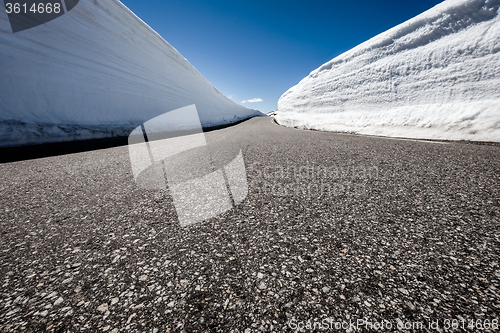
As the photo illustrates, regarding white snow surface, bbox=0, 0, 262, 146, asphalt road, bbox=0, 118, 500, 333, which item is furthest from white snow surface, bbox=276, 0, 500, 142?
white snow surface, bbox=0, 0, 262, 146

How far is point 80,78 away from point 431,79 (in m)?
13.9

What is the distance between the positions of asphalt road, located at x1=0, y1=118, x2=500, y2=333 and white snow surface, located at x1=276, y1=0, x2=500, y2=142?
4547 millimetres

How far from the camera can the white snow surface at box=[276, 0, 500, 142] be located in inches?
204

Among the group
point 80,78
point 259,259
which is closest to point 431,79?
point 259,259

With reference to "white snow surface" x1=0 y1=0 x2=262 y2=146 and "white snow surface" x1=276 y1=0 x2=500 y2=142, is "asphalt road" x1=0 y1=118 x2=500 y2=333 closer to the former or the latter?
"white snow surface" x1=276 y1=0 x2=500 y2=142

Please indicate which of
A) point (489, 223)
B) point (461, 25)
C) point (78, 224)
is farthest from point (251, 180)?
point (461, 25)

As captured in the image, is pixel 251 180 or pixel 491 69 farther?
A: pixel 491 69

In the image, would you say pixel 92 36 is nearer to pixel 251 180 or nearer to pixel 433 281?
pixel 251 180

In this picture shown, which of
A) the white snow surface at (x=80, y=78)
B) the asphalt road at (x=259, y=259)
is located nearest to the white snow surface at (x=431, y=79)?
the asphalt road at (x=259, y=259)

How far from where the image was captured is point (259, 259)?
1104mm

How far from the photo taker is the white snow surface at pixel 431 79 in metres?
5.18

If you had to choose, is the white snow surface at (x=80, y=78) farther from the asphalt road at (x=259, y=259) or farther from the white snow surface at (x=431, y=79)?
the white snow surface at (x=431, y=79)

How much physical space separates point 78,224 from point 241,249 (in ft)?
4.24

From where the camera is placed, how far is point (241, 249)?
1187mm
